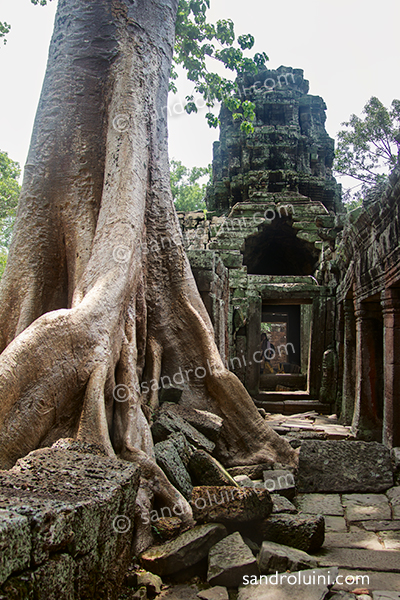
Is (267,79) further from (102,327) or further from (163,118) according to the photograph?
(102,327)

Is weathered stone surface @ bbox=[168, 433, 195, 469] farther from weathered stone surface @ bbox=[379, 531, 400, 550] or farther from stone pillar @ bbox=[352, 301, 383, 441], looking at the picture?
stone pillar @ bbox=[352, 301, 383, 441]

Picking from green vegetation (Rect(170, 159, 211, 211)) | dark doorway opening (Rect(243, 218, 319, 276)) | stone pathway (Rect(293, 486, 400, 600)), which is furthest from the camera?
green vegetation (Rect(170, 159, 211, 211))

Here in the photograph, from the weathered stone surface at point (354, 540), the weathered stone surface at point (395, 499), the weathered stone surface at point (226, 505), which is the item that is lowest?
the weathered stone surface at point (354, 540)

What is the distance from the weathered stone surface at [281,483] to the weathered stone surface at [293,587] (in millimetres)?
1305

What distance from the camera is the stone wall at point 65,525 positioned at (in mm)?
1271

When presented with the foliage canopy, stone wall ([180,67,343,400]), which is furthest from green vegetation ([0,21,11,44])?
stone wall ([180,67,343,400])

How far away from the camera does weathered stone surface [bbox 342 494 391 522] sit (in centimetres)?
344

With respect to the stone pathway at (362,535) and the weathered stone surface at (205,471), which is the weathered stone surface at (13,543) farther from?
the weathered stone surface at (205,471)

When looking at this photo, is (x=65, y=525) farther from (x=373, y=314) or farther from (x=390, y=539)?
(x=373, y=314)

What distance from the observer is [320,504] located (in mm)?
3768

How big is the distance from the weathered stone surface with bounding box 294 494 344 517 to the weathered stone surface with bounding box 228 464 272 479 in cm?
35

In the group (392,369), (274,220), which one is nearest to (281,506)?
(392,369)

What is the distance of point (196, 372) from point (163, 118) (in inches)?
97.7

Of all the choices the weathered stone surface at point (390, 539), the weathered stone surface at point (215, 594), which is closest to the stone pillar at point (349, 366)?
the weathered stone surface at point (390, 539)
